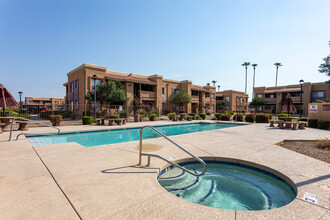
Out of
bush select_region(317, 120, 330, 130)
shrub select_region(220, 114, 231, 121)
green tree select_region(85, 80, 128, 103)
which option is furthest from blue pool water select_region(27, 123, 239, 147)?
bush select_region(317, 120, 330, 130)

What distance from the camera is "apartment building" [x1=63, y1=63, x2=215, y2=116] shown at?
23.0 m

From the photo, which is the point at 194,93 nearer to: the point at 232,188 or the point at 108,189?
the point at 232,188

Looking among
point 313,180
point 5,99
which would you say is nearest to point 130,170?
point 313,180

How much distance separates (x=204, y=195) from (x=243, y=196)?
32.2 inches

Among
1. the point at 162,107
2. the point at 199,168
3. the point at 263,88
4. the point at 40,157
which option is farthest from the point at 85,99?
the point at 263,88

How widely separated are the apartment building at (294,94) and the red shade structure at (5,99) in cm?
4869

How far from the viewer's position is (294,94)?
138 feet

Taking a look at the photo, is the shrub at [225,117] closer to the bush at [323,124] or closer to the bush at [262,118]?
the bush at [262,118]

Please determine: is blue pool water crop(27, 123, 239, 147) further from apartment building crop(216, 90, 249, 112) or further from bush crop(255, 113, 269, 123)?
apartment building crop(216, 90, 249, 112)

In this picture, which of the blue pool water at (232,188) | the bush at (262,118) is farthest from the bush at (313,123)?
the blue pool water at (232,188)

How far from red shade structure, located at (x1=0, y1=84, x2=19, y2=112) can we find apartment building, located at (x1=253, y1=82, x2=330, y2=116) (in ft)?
160

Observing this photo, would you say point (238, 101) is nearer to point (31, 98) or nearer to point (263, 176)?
point (263, 176)

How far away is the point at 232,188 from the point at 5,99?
552 inches

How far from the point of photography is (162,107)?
32750 mm
